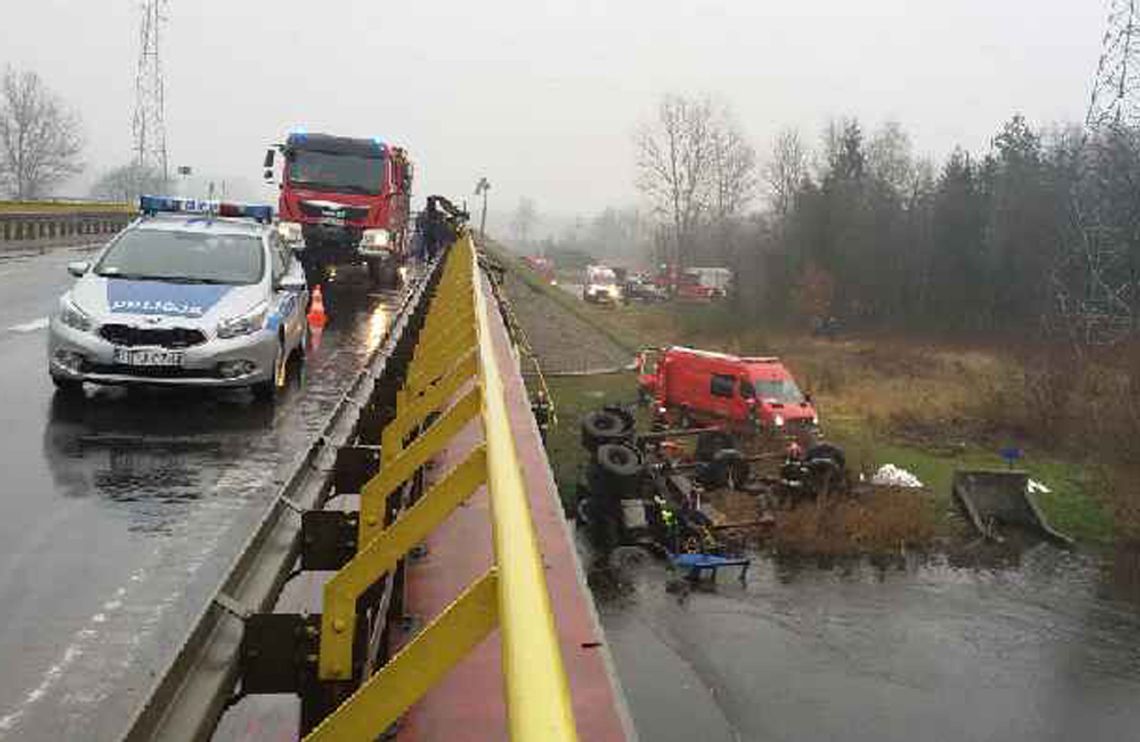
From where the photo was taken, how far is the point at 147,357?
876cm

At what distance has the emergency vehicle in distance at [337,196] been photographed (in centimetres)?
2172

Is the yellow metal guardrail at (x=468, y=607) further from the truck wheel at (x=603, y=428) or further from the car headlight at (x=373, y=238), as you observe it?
the truck wheel at (x=603, y=428)

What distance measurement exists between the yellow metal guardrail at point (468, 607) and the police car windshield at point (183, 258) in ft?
21.3

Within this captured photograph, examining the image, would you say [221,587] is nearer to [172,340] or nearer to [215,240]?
[172,340]

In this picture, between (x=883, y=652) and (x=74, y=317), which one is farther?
(x=883, y=652)

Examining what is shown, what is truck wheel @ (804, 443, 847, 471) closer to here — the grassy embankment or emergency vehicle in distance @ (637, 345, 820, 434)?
emergency vehicle in distance @ (637, 345, 820, 434)

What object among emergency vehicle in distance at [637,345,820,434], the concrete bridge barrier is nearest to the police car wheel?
the concrete bridge barrier

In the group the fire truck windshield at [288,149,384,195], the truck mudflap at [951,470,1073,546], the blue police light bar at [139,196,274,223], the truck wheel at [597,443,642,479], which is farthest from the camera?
the truck mudflap at [951,470,1073,546]

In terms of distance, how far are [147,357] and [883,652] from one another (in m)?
19.5

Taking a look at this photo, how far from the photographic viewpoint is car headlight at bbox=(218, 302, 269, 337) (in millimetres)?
9092

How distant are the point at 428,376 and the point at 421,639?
4.67 meters

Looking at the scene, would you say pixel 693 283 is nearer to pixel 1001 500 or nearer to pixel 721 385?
pixel 721 385

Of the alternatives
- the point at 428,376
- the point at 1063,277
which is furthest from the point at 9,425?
the point at 1063,277

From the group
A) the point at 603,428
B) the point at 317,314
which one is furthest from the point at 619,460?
the point at 317,314
